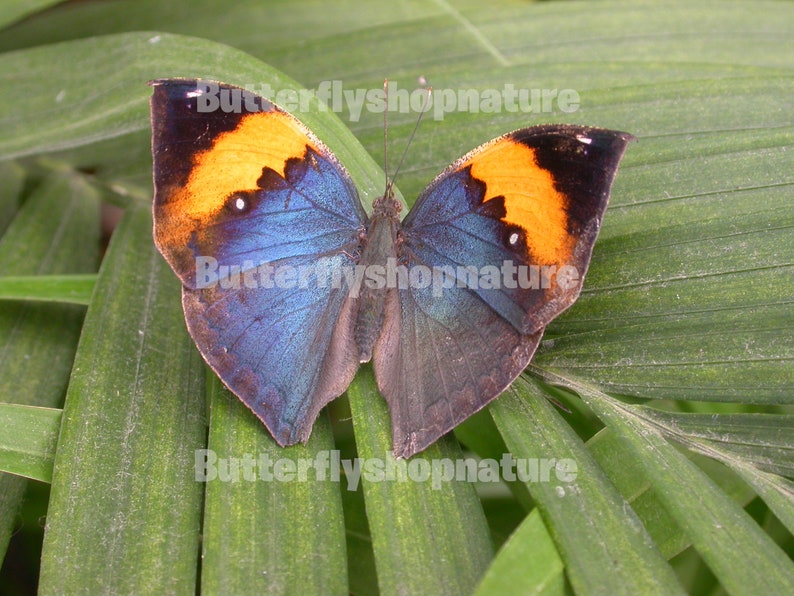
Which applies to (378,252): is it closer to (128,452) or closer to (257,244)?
(257,244)

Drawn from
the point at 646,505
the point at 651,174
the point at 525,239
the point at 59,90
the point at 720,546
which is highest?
the point at 59,90

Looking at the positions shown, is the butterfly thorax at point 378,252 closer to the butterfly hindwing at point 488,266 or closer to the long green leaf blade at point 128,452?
the butterfly hindwing at point 488,266

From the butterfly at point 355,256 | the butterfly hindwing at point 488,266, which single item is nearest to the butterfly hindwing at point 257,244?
the butterfly at point 355,256

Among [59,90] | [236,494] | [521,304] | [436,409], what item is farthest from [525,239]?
[59,90]

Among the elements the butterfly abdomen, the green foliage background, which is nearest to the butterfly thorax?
the butterfly abdomen

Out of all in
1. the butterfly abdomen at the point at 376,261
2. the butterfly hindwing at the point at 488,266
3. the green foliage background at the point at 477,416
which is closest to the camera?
the green foliage background at the point at 477,416

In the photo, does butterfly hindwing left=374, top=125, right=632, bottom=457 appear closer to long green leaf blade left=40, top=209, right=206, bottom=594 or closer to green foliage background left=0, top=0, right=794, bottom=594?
green foliage background left=0, top=0, right=794, bottom=594

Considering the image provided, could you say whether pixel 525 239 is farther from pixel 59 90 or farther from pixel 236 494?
pixel 59 90
